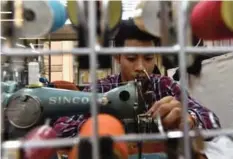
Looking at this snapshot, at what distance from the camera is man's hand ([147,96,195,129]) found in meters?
0.42

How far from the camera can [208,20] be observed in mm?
330

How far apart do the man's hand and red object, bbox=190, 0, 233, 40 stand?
9 centimetres

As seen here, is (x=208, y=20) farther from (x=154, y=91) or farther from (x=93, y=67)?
(x=154, y=91)

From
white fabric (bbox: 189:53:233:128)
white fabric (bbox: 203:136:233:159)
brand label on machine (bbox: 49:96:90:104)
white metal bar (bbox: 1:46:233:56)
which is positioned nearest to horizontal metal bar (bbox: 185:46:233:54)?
white metal bar (bbox: 1:46:233:56)

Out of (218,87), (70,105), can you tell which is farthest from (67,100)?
(218,87)

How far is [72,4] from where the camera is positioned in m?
0.34

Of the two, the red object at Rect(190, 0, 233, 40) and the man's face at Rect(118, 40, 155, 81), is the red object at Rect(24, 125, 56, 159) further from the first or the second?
the man's face at Rect(118, 40, 155, 81)

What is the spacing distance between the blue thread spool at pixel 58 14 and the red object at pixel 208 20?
116 mm

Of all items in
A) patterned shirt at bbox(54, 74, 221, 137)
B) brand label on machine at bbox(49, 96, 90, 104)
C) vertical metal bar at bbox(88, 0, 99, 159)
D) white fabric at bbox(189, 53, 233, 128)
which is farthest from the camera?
white fabric at bbox(189, 53, 233, 128)

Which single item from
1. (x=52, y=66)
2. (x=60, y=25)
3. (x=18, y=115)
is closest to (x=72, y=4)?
(x=60, y=25)

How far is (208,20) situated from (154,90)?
0.50m

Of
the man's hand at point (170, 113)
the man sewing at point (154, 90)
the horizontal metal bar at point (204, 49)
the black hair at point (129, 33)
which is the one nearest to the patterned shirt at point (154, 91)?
the man sewing at point (154, 90)

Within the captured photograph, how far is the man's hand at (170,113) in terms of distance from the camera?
0.42m

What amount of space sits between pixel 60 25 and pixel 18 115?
173mm
